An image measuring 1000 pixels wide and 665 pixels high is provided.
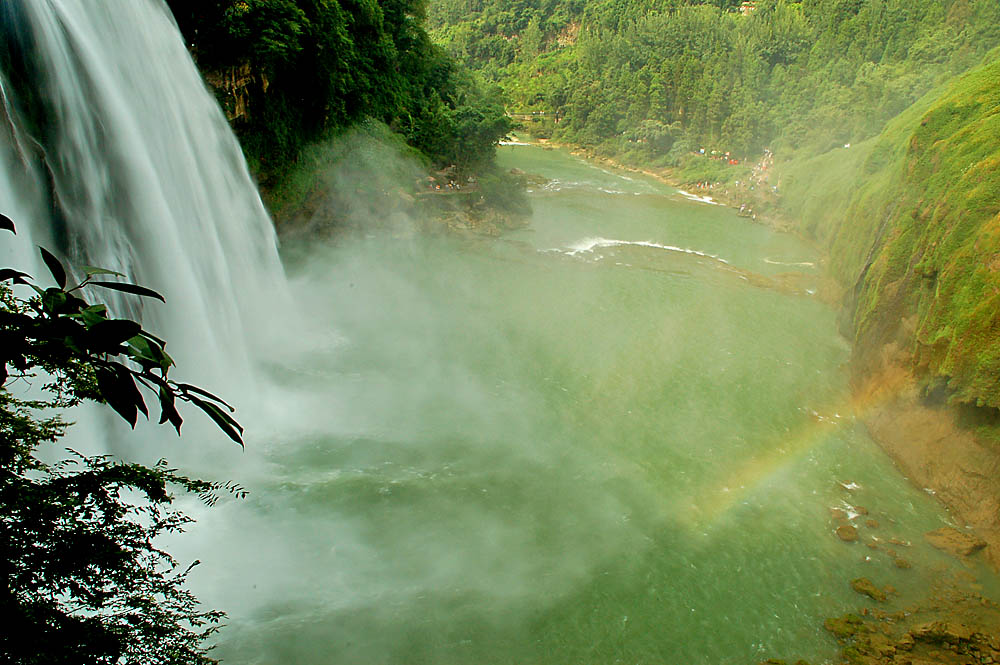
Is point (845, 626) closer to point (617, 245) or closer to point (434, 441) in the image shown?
point (434, 441)

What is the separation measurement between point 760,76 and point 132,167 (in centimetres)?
4613

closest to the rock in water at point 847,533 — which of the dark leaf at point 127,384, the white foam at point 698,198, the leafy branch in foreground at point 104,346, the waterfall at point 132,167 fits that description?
the waterfall at point 132,167

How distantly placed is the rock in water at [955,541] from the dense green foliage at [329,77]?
14989mm

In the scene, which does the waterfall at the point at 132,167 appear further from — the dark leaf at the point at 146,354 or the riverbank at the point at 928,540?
the riverbank at the point at 928,540

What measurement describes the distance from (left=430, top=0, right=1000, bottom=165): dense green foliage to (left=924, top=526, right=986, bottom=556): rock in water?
105ft

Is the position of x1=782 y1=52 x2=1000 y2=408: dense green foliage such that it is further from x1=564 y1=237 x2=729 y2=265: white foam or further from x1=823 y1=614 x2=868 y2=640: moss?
x1=564 y1=237 x2=729 y2=265: white foam

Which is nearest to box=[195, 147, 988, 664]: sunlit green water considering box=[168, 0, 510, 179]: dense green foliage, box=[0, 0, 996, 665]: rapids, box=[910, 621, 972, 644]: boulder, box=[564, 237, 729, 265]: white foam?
box=[0, 0, 996, 665]: rapids

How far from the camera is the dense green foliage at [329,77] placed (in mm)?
13906

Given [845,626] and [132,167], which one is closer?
[845,626]

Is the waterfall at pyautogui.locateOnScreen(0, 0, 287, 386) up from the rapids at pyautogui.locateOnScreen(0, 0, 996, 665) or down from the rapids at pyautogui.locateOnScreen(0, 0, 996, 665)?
up

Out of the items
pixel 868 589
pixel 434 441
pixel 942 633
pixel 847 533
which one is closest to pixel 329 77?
pixel 434 441

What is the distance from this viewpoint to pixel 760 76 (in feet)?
153

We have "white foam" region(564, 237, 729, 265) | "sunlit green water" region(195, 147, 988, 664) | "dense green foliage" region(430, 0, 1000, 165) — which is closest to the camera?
"sunlit green water" region(195, 147, 988, 664)

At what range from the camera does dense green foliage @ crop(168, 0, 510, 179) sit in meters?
13.9
